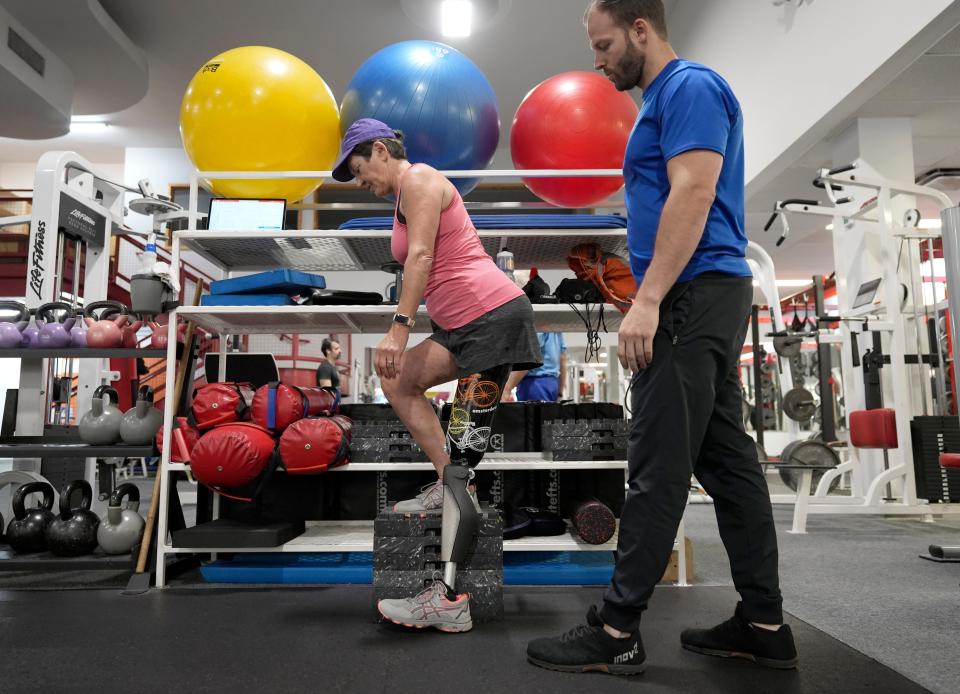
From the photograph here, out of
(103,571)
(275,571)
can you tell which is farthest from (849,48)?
(103,571)

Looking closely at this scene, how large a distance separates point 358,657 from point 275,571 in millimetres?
996

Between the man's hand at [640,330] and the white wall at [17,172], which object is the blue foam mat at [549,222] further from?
the white wall at [17,172]

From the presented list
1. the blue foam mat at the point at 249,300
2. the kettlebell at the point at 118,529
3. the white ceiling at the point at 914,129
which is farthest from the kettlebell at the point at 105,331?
the white ceiling at the point at 914,129

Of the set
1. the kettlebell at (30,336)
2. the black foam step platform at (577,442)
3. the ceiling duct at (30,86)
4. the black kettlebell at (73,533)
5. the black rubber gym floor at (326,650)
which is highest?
the ceiling duct at (30,86)

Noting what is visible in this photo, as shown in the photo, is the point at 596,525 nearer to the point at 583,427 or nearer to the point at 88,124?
the point at 583,427

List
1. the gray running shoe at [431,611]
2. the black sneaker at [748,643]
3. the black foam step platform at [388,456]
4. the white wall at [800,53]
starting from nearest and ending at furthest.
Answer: the black sneaker at [748,643] → the gray running shoe at [431,611] → the black foam step platform at [388,456] → the white wall at [800,53]

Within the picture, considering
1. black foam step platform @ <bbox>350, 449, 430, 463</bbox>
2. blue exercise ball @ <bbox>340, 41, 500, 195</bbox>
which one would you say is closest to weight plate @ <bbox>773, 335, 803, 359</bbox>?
blue exercise ball @ <bbox>340, 41, 500, 195</bbox>

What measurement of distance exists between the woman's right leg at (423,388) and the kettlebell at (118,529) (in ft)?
4.70

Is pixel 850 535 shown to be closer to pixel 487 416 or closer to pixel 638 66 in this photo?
pixel 487 416

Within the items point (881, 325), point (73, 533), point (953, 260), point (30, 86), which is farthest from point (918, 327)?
point (30, 86)

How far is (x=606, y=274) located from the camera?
2678 mm

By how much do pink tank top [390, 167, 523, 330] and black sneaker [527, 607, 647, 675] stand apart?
93 centimetres

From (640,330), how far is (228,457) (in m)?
1.65

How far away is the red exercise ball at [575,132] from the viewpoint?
9.27 ft
